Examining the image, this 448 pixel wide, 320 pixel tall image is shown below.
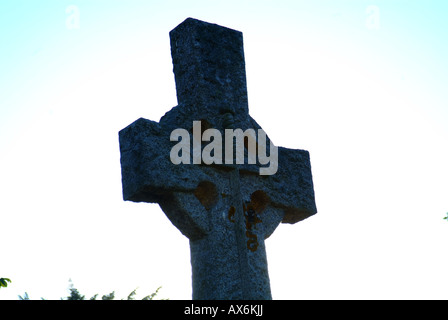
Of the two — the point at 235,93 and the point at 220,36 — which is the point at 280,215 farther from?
the point at 220,36

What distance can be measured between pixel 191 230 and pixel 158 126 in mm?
739

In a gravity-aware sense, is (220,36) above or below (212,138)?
above

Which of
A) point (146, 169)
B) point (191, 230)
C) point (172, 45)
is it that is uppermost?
point (172, 45)

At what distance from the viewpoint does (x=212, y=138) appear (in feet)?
17.0

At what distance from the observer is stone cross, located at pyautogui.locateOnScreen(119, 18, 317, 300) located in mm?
4734

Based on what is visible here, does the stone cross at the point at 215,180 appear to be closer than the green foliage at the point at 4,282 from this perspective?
Yes

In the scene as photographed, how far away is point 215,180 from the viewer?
5.07m

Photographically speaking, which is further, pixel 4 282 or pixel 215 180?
pixel 4 282

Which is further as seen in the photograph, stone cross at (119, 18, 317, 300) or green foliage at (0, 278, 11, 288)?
green foliage at (0, 278, 11, 288)

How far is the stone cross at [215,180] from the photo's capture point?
15.5 ft
